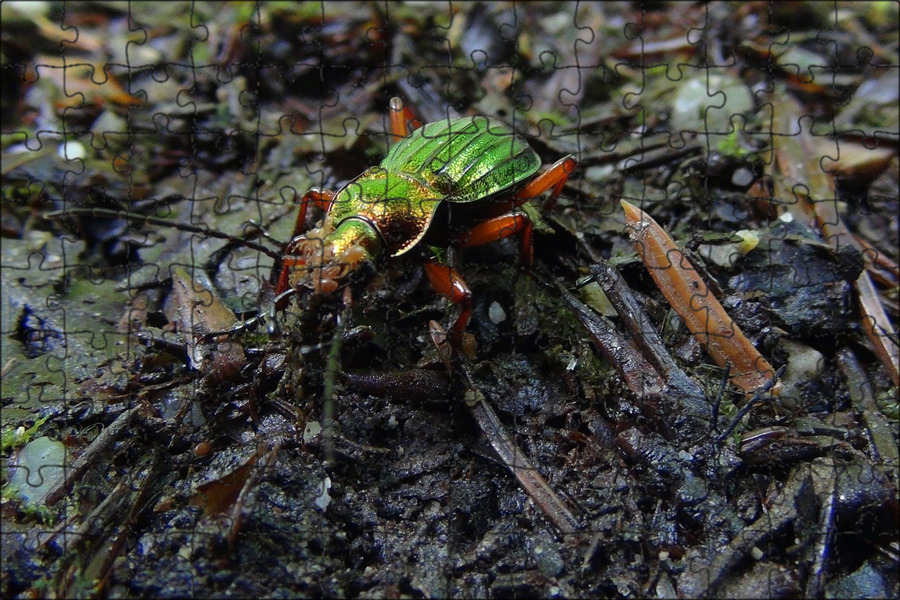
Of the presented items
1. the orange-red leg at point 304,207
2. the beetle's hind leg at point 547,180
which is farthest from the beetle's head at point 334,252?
the beetle's hind leg at point 547,180

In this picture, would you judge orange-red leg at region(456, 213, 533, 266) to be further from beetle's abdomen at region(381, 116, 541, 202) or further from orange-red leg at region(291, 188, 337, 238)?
orange-red leg at region(291, 188, 337, 238)

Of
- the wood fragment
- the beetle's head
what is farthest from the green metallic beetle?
the wood fragment

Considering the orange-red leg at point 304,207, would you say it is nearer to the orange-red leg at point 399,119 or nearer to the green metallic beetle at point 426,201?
the green metallic beetle at point 426,201

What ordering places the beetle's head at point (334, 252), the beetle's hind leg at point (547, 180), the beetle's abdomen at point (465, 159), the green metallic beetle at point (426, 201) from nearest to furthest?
the beetle's head at point (334, 252) < the green metallic beetle at point (426, 201) < the beetle's abdomen at point (465, 159) < the beetle's hind leg at point (547, 180)

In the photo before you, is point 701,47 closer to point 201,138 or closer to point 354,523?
point 201,138
